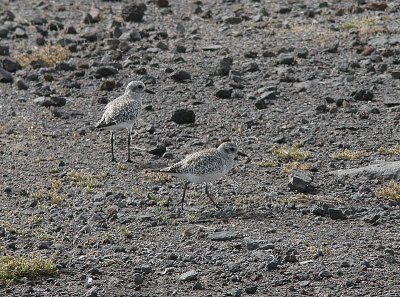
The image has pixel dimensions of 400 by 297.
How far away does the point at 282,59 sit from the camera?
23984 mm

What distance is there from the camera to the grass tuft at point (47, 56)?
25094mm

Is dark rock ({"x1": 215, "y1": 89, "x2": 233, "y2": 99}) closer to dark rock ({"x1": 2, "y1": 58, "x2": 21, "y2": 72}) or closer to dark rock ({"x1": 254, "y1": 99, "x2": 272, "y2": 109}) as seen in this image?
dark rock ({"x1": 254, "y1": 99, "x2": 272, "y2": 109})

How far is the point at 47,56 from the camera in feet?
83.3

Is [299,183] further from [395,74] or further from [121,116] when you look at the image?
[395,74]

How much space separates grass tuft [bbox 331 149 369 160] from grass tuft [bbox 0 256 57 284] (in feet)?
19.8

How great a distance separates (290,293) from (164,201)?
3.72m

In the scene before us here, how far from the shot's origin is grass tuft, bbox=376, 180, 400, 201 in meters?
16.5

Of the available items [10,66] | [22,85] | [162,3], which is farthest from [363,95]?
[162,3]

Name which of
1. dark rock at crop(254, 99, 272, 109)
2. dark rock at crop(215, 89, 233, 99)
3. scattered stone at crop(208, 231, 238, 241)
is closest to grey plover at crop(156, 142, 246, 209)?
scattered stone at crop(208, 231, 238, 241)

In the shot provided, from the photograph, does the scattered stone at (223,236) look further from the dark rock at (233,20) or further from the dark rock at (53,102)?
the dark rock at (233,20)

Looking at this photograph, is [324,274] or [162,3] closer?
[324,274]

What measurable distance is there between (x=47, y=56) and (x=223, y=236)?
11341 mm

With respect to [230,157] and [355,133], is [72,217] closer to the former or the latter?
[230,157]

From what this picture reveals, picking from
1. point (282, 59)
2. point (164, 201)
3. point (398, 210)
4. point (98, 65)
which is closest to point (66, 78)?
point (98, 65)
